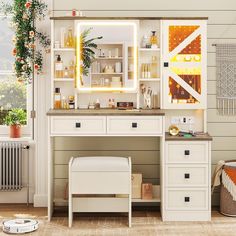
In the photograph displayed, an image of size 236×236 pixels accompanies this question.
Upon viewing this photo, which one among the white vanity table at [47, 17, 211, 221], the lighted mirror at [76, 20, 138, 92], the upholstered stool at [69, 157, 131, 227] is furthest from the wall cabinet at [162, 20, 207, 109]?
the upholstered stool at [69, 157, 131, 227]

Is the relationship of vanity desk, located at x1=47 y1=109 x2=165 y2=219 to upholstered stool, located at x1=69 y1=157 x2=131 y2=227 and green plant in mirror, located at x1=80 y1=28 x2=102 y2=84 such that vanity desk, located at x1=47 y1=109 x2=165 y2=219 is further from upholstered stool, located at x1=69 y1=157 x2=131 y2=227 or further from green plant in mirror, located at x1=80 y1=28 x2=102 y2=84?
green plant in mirror, located at x1=80 y1=28 x2=102 y2=84

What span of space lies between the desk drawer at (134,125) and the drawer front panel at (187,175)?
36cm

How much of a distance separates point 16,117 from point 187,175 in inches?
69.5

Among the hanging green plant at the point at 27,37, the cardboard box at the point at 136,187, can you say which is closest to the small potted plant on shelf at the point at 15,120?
the hanging green plant at the point at 27,37

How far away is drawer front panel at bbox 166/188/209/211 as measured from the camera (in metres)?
5.23

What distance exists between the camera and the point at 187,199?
5.23m

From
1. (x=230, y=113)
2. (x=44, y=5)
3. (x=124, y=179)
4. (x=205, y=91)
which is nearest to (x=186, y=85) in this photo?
(x=205, y=91)

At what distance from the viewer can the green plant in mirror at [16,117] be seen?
588cm

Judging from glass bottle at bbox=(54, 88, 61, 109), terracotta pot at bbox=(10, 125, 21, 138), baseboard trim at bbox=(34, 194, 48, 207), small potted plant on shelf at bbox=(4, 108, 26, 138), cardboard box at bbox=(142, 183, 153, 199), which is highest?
glass bottle at bbox=(54, 88, 61, 109)

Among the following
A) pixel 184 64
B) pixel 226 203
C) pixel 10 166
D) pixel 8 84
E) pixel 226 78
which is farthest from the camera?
pixel 8 84

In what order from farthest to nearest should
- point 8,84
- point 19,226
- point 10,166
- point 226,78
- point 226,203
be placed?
point 8,84 < point 10,166 < point 226,78 < point 226,203 < point 19,226

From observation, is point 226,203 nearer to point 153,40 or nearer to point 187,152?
point 187,152

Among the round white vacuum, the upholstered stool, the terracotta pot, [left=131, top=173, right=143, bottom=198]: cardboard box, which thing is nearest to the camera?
the round white vacuum

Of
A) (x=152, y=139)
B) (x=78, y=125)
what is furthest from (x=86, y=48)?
(x=152, y=139)
